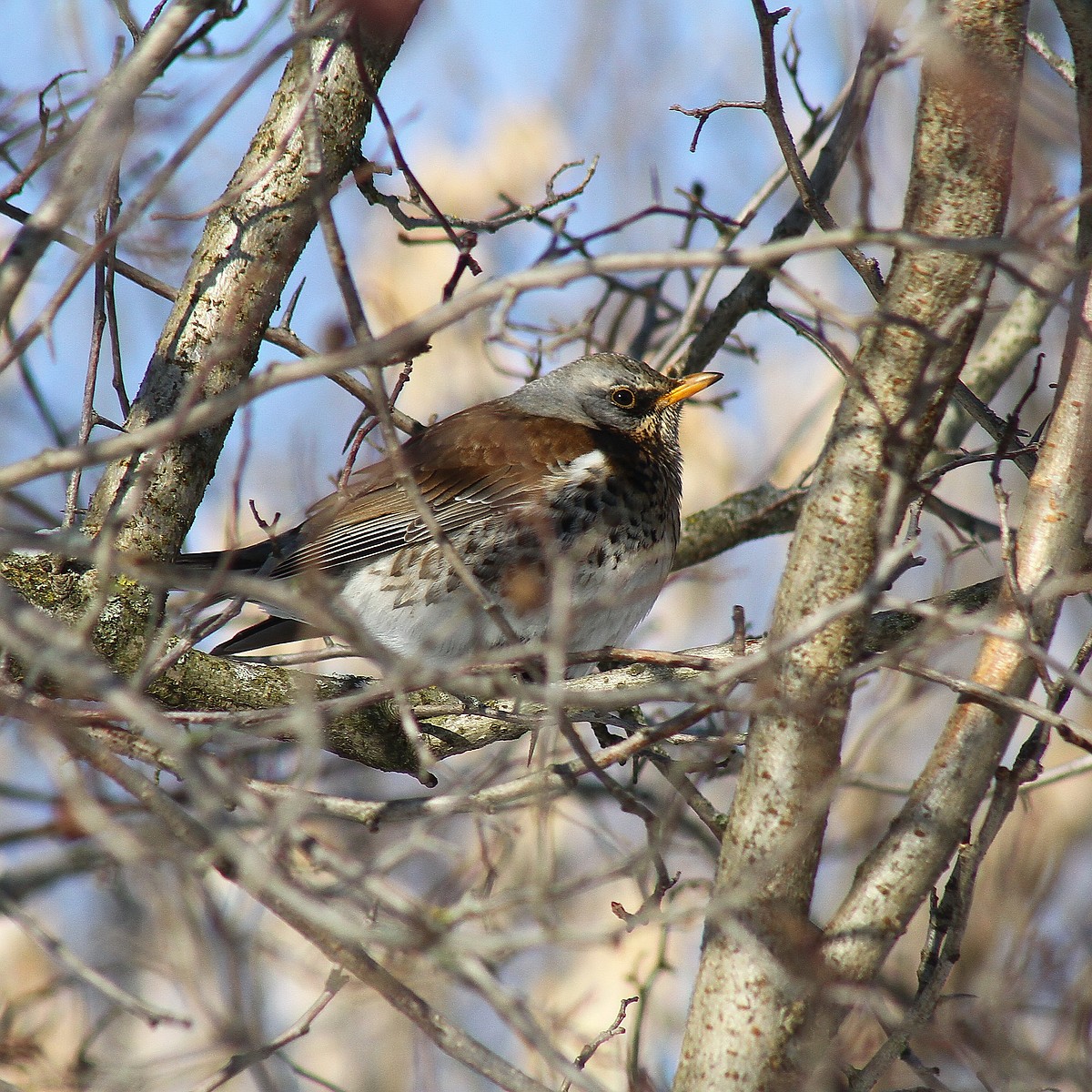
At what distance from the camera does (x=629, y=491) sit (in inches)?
202

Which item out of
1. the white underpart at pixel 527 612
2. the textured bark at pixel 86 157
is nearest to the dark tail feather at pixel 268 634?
the white underpart at pixel 527 612

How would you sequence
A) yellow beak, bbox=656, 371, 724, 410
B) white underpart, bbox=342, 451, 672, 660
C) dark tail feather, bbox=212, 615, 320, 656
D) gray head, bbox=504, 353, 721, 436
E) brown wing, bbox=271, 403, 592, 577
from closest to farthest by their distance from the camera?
white underpart, bbox=342, 451, 672, 660
dark tail feather, bbox=212, 615, 320, 656
brown wing, bbox=271, 403, 592, 577
yellow beak, bbox=656, 371, 724, 410
gray head, bbox=504, 353, 721, 436

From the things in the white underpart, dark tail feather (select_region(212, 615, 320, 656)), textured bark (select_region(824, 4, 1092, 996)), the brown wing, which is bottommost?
textured bark (select_region(824, 4, 1092, 996))

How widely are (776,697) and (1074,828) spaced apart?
679cm

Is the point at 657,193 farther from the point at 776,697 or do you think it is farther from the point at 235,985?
the point at 235,985

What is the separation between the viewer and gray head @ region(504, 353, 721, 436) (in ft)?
18.8

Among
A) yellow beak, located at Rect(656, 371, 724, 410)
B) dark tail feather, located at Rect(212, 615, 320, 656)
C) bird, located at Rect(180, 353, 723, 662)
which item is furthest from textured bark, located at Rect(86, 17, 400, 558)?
yellow beak, located at Rect(656, 371, 724, 410)

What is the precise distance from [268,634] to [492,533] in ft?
3.44

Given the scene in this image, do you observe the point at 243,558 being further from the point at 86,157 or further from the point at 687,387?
the point at 86,157

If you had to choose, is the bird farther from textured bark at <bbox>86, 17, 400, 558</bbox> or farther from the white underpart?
textured bark at <bbox>86, 17, 400, 558</bbox>

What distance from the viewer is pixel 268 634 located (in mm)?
5016

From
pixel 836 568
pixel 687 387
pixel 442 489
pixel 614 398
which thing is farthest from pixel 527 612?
pixel 836 568

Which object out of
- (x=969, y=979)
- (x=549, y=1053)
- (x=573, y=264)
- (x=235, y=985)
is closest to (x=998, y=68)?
(x=573, y=264)

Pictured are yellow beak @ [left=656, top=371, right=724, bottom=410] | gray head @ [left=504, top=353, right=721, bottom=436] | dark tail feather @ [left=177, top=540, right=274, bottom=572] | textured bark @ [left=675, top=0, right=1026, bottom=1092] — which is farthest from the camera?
gray head @ [left=504, top=353, right=721, bottom=436]
